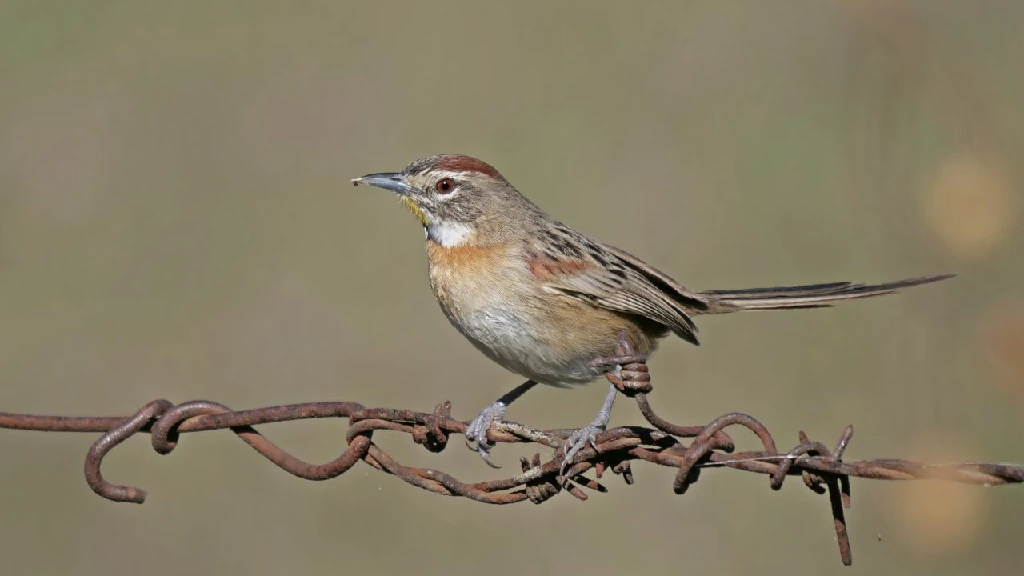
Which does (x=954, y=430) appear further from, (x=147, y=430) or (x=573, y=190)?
(x=573, y=190)

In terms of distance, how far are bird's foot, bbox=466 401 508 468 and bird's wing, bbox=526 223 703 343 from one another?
2.44 feet

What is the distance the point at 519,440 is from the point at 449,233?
2.06m

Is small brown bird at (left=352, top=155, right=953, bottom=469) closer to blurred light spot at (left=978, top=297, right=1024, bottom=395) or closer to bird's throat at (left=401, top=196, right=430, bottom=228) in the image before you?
bird's throat at (left=401, top=196, right=430, bottom=228)

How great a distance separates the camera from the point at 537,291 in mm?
5438

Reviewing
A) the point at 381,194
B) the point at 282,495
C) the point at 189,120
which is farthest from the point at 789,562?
the point at 189,120

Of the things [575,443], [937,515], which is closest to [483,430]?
[575,443]

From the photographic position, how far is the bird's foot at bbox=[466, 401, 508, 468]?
4.87 m

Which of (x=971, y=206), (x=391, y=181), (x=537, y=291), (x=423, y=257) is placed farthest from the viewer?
(x=423, y=257)

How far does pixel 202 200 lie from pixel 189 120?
4.46ft

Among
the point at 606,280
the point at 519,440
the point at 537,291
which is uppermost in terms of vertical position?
the point at 606,280

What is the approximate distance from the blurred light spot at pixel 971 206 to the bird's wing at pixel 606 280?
4.13ft

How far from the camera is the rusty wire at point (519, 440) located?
3354 mm

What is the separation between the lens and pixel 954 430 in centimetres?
525

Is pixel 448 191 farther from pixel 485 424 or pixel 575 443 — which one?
pixel 575 443
